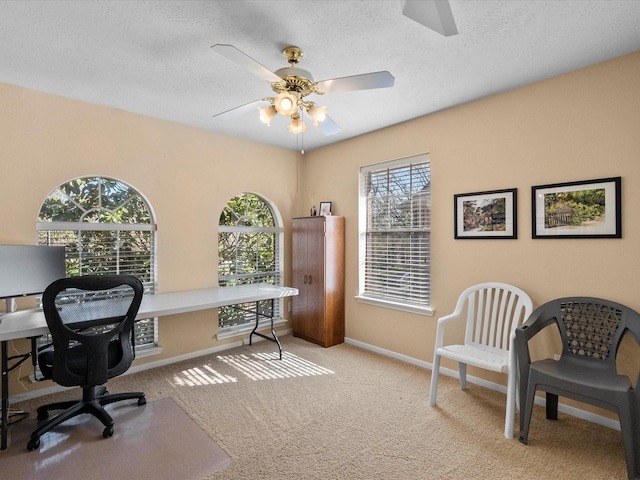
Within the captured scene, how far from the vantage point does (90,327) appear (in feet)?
7.41

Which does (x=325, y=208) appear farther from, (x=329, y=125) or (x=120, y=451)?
(x=120, y=451)

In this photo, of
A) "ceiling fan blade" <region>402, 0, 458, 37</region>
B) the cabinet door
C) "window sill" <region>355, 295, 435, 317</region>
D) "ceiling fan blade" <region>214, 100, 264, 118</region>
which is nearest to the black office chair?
"ceiling fan blade" <region>214, 100, 264, 118</region>

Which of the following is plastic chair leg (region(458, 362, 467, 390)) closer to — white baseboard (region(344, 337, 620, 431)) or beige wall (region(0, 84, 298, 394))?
white baseboard (region(344, 337, 620, 431))

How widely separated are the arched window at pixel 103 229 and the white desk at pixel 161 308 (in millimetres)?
425

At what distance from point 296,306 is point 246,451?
7.80ft

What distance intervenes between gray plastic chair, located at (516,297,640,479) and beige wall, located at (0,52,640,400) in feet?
0.53

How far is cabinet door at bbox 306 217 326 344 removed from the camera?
160 inches

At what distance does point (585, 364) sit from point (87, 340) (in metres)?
3.35

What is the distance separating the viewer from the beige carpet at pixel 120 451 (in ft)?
6.36

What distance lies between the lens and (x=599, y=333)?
2311mm

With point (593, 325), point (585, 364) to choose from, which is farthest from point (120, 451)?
point (593, 325)

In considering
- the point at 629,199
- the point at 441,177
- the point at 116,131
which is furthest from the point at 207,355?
the point at 629,199

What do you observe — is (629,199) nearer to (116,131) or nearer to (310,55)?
(310,55)

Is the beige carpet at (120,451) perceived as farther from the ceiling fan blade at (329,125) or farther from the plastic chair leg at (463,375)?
the ceiling fan blade at (329,125)
